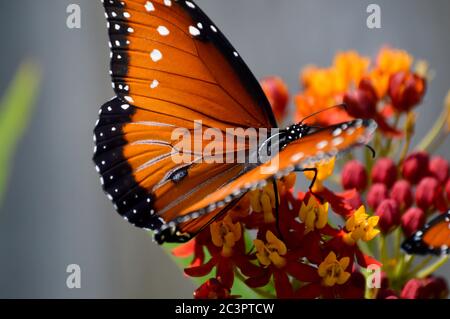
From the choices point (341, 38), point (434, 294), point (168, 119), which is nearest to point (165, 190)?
point (168, 119)

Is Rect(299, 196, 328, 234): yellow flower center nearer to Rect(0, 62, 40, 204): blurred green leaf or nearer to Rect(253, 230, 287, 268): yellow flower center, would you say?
Rect(253, 230, 287, 268): yellow flower center

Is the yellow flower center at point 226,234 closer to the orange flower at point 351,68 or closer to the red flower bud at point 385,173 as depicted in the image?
the red flower bud at point 385,173

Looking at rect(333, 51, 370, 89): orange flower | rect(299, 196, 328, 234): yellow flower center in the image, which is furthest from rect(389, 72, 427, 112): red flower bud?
rect(299, 196, 328, 234): yellow flower center

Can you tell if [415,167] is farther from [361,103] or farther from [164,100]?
[164,100]

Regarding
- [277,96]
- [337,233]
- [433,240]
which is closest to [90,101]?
[277,96]

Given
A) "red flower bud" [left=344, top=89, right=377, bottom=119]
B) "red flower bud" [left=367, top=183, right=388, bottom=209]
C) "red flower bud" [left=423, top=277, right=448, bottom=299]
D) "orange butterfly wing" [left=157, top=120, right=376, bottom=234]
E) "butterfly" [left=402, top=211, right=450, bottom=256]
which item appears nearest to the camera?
"orange butterfly wing" [left=157, top=120, right=376, bottom=234]
